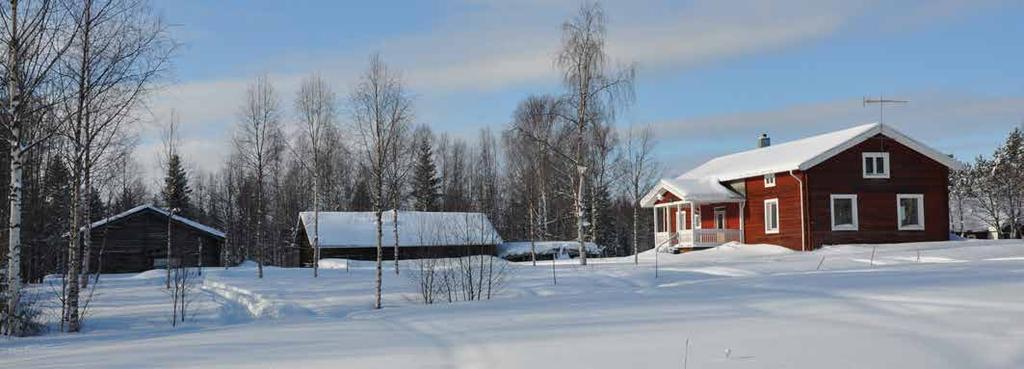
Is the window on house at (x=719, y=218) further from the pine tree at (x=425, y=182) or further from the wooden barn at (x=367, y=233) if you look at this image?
the pine tree at (x=425, y=182)

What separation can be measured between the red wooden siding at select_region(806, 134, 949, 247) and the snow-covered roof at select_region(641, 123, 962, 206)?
366 mm

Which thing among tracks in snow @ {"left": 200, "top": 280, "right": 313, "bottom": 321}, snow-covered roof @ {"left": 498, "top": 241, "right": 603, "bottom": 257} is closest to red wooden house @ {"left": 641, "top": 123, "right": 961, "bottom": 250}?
snow-covered roof @ {"left": 498, "top": 241, "right": 603, "bottom": 257}

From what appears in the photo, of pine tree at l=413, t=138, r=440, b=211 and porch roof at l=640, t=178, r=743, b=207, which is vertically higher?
pine tree at l=413, t=138, r=440, b=211

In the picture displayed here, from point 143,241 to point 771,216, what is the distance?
33044mm

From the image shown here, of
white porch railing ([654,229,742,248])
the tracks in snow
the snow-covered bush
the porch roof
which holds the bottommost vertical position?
the tracks in snow

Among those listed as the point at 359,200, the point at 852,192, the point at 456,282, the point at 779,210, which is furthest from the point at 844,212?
the point at 359,200

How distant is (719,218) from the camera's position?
38125 mm

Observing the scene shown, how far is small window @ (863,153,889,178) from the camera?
32.8m

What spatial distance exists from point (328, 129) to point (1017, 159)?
45.8 m

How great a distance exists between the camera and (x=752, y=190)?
116 feet

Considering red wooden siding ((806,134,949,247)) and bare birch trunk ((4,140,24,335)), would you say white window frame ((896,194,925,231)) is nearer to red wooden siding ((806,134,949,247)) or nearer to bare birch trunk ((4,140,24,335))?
red wooden siding ((806,134,949,247))

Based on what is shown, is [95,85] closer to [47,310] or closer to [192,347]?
[47,310]

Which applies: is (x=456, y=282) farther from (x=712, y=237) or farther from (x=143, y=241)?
(x=143, y=241)

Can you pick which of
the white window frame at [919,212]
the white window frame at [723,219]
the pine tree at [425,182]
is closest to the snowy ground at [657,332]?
the white window frame at [919,212]
